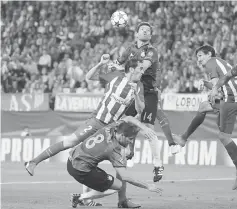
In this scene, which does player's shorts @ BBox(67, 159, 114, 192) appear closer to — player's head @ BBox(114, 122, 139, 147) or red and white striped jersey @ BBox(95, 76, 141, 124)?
player's head @ BBox(114, 122, 139, 147)

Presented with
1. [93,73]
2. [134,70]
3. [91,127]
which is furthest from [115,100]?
[93,73]

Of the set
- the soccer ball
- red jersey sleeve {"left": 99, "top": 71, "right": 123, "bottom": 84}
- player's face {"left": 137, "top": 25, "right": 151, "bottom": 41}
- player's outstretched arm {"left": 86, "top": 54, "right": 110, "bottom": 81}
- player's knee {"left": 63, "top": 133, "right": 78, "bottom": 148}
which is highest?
the soccer ball

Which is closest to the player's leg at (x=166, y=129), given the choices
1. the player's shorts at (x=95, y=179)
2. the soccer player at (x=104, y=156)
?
the soccer player at (x=104, y=156)

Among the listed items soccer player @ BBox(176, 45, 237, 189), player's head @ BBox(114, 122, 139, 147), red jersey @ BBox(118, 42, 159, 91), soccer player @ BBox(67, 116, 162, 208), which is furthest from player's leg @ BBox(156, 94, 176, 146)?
player's head @ BBox(114, 122, 139, 147)

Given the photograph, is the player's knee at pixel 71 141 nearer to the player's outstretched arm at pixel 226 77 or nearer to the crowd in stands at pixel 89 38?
the player's outstretched arm at pixel 226 77

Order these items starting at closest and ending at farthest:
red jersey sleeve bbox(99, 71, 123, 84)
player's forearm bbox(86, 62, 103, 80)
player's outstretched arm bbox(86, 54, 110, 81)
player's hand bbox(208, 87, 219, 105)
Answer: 1. player's outstretched arm bbox(86, 54, 110, 81)
2. player's forearm bbox(86, 62, 103, 80)
3. red jersey sleeve bbox(99, 71, 123, 84)
4. player's hand bbox(208, 87, 219, 105)

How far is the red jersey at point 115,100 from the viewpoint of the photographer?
11523mm

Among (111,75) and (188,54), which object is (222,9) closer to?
(188,54)

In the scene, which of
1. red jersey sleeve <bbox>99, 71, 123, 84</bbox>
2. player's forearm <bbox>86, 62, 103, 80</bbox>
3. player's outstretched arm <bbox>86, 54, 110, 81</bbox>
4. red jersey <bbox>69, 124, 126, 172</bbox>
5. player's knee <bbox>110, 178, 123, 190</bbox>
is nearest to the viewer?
red jersey <bbox>69, 124, 126, 172</bbox>

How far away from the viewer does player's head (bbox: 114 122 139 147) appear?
10.4 m

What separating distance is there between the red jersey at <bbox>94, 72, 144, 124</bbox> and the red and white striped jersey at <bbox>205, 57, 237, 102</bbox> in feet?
6.08

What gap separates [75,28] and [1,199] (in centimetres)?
1931

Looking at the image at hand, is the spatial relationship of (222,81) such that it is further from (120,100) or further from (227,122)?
(120,100)

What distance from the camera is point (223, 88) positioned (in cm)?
1354
